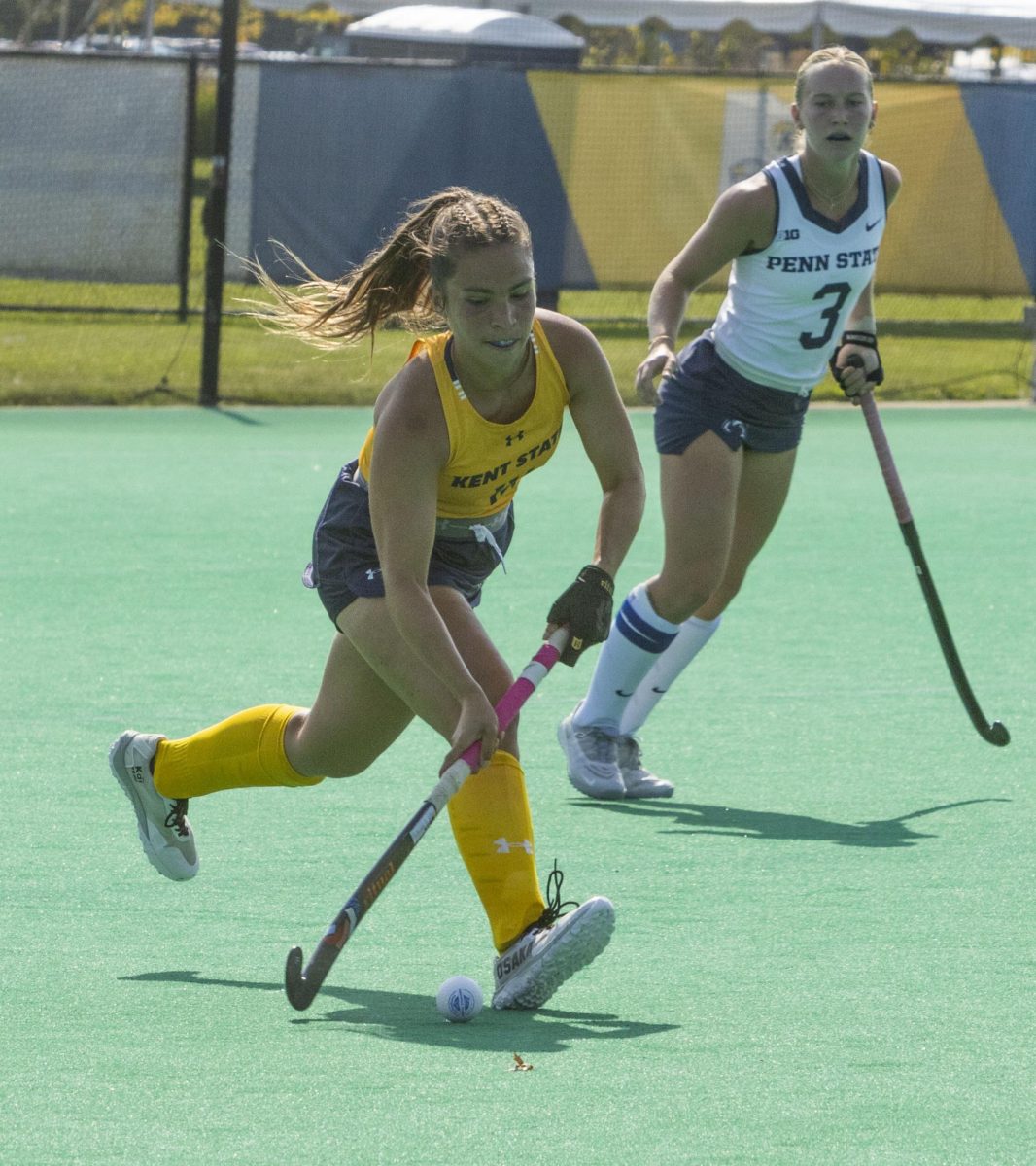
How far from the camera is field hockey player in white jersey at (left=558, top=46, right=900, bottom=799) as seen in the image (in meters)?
5.59

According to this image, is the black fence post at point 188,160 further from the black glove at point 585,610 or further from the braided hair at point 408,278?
the black glove at point 585,610

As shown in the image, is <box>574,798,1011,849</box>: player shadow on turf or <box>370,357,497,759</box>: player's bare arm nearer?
<box>370,357,497,759</box>: player's bare arm

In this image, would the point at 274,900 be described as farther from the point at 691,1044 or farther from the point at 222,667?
the point at 222,667

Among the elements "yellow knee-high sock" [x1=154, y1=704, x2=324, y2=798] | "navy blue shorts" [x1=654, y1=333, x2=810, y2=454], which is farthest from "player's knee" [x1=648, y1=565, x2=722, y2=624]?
"yellow knee-high sock" [x1=154, y1=704, x2=324, y2=798]

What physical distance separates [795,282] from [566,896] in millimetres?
1849

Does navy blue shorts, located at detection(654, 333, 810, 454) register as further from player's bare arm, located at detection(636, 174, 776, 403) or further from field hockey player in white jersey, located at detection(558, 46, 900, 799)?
player's bare arm, located at detection(636, 174, 776, 403)

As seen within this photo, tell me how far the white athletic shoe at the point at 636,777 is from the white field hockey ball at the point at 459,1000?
6.02 ft

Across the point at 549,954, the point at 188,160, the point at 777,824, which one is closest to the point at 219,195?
the point at 188,160

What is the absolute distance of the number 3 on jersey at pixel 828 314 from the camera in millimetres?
5750

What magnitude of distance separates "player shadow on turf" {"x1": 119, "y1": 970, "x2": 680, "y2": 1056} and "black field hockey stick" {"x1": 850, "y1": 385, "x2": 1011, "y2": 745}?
2.48 metres

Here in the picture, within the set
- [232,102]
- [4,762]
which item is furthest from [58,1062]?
[232,102]

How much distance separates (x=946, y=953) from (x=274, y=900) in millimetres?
1354

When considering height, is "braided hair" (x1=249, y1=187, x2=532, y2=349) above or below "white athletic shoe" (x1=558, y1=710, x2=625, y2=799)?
above

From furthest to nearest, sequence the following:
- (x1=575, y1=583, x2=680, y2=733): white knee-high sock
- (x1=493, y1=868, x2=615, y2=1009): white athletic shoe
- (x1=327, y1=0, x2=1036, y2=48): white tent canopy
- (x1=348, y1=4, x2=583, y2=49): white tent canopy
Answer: (x1=348, y1=4, x2=583, y2=49): white tent canopy, (x1=327, y1=0, x2=1036, y2=48): white tent canopy, (x1=575, y1=583, x2=680, y2=733): white knee-high sock, (x1=493, y1=868, x2=615, y2=1009): white athletic shoe
